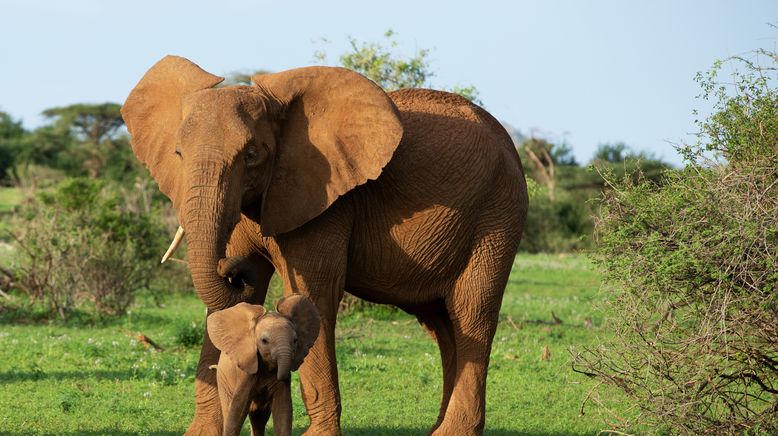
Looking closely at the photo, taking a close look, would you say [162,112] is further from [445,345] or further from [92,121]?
[92,121]

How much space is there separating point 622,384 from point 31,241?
10.8 m

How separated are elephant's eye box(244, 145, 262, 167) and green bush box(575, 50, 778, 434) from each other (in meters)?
2.86

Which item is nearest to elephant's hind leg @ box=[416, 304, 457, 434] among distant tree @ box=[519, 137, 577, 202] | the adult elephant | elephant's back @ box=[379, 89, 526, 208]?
the adult elephant

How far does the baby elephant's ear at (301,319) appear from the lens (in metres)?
6.50

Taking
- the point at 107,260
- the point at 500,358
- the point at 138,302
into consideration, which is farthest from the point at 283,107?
the point at 138,302

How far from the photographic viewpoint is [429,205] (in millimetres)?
7918

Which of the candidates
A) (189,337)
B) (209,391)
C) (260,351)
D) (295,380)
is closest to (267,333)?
(260,351)

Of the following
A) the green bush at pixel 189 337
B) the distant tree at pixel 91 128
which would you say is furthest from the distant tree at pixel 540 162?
the green bush at pixel 189 337

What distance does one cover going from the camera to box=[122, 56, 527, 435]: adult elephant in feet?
22.6

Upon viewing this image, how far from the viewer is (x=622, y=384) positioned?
27.9 feet

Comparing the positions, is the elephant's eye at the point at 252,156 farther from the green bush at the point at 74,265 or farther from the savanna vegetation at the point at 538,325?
the green bush at the point at 74,265

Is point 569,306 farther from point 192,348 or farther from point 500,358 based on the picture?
point 192,348

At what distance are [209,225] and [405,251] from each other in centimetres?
170

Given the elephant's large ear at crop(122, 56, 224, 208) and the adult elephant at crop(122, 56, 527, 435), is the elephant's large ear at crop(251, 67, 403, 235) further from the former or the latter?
the elephant's large ear at crop(122, 56, 224, 208)
